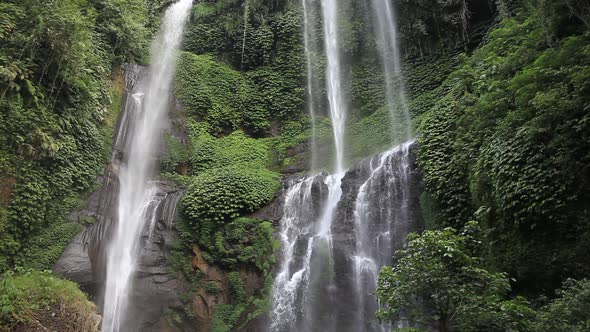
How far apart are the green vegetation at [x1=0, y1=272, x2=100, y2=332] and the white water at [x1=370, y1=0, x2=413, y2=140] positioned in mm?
12519

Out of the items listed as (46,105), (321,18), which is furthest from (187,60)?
(46,105)

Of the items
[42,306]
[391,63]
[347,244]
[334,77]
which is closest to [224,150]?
[334,77]

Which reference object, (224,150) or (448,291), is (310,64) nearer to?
(224,150)

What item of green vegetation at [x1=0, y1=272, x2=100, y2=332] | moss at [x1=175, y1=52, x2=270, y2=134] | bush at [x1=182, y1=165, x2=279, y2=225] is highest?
moss at [x1=175, y1=52, x2=270, y2=134]

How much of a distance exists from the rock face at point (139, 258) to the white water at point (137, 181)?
235 mm

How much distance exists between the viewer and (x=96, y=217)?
1405 cm

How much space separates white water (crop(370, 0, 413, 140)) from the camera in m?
17.6

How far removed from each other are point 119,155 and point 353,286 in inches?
404

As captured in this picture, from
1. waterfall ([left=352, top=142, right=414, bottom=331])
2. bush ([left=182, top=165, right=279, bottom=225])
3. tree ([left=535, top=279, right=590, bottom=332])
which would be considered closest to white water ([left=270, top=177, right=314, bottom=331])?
bush ([left=182, top=165, right=279, bottom=225])

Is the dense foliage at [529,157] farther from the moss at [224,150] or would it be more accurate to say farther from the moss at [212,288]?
the moss at [224,150]

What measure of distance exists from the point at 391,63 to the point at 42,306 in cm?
1673

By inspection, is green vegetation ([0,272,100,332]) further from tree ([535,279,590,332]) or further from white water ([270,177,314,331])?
tree ([535,279,590,332])

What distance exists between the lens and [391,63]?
19891 millimetres

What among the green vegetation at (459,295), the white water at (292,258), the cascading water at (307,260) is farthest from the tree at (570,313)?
the white water at (292,258)
